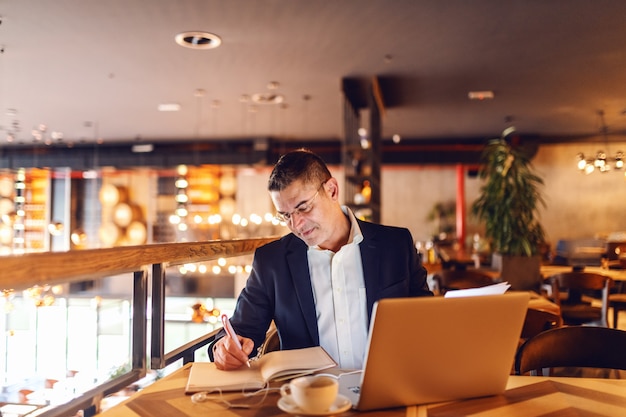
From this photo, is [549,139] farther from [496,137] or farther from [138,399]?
[138,399]

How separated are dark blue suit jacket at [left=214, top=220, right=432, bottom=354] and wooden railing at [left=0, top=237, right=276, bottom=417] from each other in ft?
0.76

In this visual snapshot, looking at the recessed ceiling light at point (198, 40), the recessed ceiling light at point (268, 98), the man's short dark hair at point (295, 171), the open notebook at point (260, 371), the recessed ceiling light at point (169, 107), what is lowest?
the open notebook at point (260, 371)

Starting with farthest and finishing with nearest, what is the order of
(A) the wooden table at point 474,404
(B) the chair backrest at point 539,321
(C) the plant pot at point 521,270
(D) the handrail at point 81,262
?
(C) the plant pot at point 521,270 < (B) the chair backrest at point 539,321 < (A) the wooden table at point 474,404 < (D) the handrail at point 81,262

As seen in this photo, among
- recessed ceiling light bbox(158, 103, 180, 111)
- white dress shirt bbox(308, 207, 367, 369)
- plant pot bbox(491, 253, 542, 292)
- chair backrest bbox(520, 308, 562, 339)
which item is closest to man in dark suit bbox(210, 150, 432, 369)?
white dress shirt bbox(308, 207, 367, 369)

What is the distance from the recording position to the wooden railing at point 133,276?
3.39 ft

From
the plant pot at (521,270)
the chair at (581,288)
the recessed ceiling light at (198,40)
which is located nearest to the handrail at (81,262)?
the recessed ceiling light at (198,40)

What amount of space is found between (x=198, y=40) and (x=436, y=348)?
15.9 feet

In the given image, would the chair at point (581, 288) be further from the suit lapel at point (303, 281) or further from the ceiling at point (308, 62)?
the suit lapel at point (303, 281)

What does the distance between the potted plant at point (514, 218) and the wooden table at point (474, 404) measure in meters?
4.61

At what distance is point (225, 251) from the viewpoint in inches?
79.7

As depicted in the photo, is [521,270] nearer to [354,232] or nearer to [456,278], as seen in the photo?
[456,278]

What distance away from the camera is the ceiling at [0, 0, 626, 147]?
4637 mm

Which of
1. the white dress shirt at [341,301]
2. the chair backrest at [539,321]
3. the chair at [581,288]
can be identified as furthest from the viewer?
the chair at [581,288]

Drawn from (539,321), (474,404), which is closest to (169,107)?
(539,321)
